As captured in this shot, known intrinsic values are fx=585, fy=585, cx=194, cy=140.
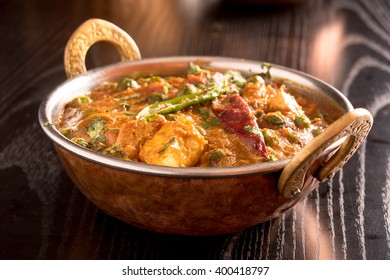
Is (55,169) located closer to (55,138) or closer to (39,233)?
(39,233)

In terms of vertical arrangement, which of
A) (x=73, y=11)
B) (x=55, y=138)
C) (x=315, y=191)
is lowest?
(x=73, y=11)

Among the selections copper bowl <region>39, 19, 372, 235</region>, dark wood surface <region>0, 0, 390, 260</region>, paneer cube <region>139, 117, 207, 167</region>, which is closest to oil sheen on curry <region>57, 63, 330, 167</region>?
paneer cube <region>139, 117, 207, 167</region>

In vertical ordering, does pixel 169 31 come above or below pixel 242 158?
below

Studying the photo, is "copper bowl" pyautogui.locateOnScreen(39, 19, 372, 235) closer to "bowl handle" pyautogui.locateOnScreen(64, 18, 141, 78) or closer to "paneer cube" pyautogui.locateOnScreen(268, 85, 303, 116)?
"paneer cube" pyautogui.locateOnScreen(268, 85, 303, 116)

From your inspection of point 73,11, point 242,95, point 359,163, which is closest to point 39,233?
point 242,95

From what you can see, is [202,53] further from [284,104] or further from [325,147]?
[325,147]
